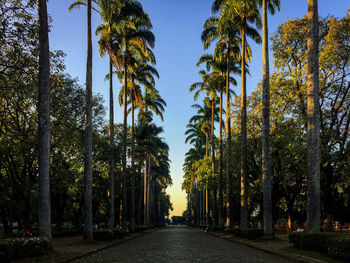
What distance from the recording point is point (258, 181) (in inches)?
1220

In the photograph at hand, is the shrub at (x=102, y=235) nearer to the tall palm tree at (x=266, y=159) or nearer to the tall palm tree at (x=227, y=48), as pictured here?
the tall palm tree at (x=266, y=159)

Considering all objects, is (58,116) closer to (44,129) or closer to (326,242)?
(44,129)

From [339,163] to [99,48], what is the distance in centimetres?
1916

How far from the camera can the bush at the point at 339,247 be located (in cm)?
1007

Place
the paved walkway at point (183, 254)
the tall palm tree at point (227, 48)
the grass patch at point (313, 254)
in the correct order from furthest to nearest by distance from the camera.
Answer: the tall palm tree at point (227, 48), the paved walkway at point (183, 254), the grass patch at point (313, 254)

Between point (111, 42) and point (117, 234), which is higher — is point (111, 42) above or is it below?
above

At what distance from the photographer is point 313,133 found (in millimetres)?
14578

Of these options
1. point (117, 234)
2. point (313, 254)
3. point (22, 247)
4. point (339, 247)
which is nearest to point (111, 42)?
point (117, 234)

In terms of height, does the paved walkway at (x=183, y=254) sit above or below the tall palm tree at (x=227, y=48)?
below

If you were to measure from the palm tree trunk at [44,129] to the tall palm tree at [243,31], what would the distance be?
522 inches

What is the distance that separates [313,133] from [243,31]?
1665 centimetres

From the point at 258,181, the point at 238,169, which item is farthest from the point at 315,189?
the point at 238,169

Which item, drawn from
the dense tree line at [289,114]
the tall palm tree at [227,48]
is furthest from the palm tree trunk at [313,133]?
the tall palm tree at [227,48]

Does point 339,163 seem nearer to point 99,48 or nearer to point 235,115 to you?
point 235,115
